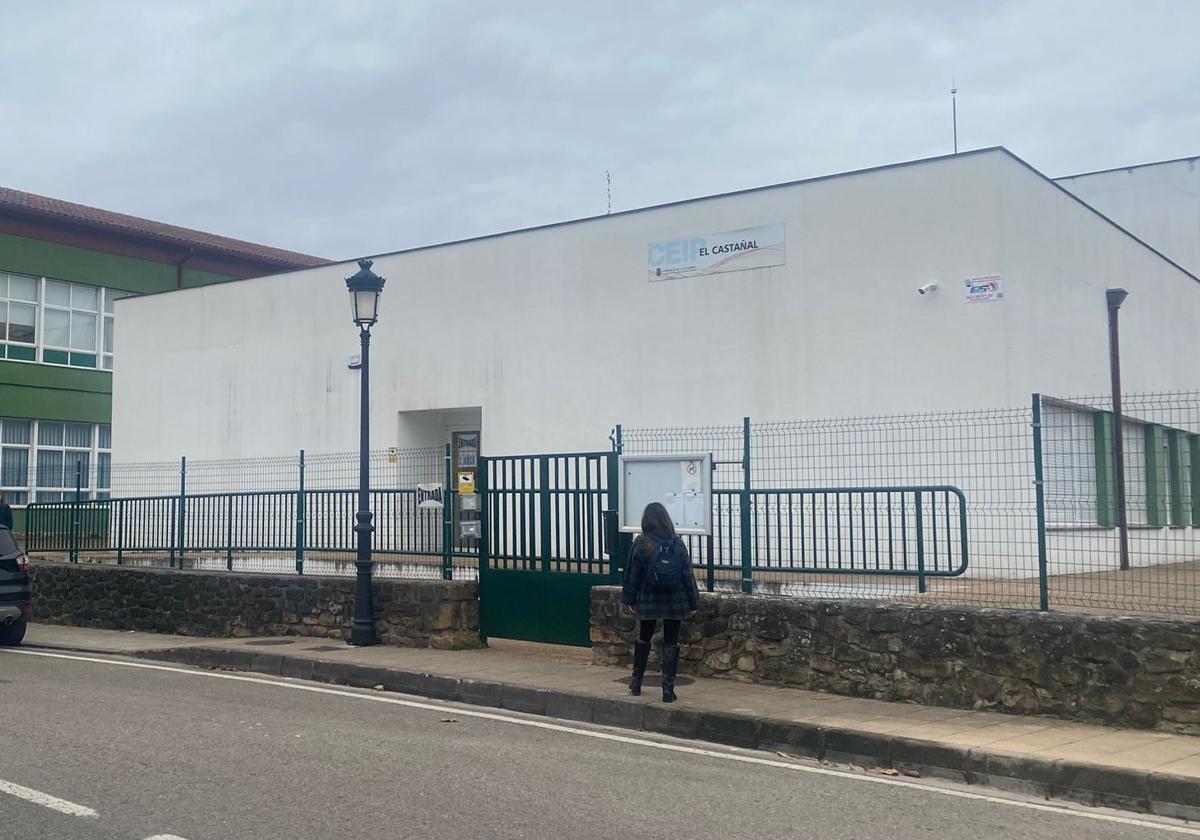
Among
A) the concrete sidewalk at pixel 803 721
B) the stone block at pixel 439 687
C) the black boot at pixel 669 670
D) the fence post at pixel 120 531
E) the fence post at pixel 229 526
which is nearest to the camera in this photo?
the concrete sidewalk at pixel 803 721

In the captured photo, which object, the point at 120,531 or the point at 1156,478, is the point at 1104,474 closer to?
the point at 1156,478

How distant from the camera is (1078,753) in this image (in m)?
7.40

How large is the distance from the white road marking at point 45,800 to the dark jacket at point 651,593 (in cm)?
465

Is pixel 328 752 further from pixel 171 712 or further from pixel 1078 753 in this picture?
pixel 1078 753

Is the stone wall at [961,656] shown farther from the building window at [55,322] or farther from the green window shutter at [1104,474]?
the building window at [55,322]

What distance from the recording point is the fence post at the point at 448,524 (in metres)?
13.2

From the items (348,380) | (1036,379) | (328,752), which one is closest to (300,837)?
(328,752)

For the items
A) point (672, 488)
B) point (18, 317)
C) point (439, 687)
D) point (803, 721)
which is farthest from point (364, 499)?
point (18, 317)

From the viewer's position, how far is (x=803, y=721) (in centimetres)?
844

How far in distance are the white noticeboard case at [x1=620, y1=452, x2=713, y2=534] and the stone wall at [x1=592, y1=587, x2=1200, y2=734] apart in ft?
2.57

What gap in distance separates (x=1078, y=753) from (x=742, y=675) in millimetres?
3539

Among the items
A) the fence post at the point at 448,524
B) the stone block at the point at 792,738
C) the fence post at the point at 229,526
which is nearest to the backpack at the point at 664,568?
the stone block at the point at 792,738

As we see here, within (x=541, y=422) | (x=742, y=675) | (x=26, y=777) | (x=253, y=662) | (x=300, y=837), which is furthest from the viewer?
(x=541, y=422)

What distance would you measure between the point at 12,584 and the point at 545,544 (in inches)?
271
